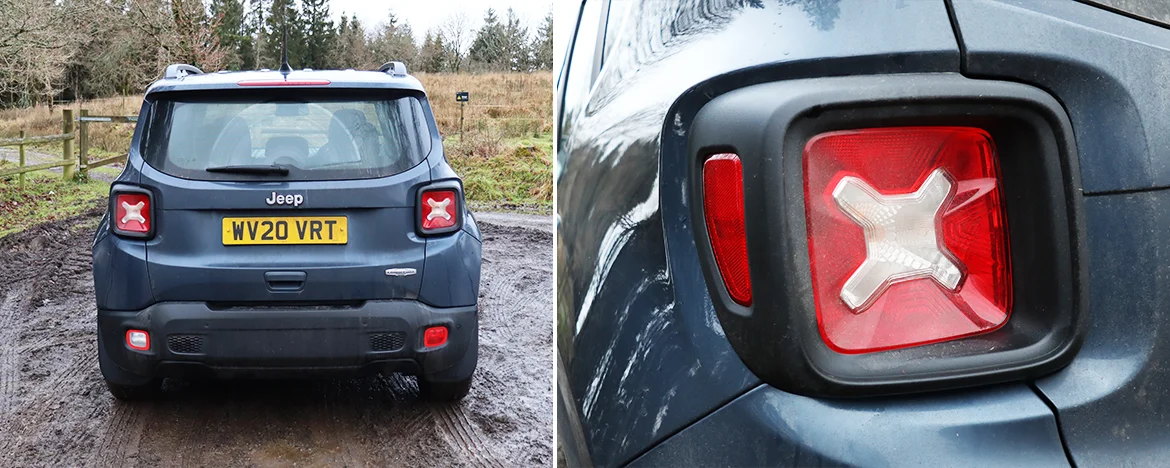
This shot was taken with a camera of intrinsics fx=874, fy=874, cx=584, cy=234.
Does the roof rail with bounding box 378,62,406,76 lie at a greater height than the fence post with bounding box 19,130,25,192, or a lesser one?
greater

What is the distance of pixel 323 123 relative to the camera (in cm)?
260

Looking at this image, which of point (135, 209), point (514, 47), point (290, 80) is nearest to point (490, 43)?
point (514, 47)

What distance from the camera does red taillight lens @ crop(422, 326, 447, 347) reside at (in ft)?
8.66

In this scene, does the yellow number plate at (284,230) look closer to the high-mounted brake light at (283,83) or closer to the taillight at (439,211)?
the taillight at (439,211)

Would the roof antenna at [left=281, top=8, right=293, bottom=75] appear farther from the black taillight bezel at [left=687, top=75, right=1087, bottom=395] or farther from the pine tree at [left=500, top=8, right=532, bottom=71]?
the black taillight bezel at [left=687, top=75, right=1087, bottom=395]

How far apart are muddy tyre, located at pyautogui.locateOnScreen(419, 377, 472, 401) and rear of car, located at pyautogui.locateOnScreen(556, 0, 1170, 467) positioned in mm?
2329

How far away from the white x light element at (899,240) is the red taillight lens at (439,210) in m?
1.97

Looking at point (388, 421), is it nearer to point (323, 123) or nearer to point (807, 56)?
point (323, 123)

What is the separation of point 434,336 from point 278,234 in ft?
1.79

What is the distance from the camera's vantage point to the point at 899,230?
75 cm

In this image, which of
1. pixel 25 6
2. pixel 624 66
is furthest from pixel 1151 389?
pixel 25 6

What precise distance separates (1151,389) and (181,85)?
259 centimetres

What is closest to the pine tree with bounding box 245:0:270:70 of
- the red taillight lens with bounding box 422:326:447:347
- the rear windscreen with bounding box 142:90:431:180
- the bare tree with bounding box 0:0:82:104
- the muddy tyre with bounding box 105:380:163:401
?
the rear windscreen with bounding box 142:90:431:180

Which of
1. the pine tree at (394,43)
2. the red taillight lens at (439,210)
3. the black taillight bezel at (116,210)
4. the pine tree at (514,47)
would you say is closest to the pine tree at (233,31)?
the pine tree at (394,43)
